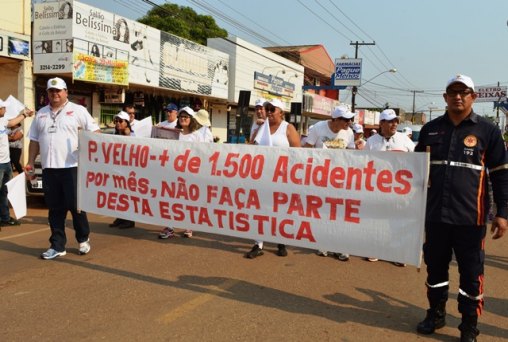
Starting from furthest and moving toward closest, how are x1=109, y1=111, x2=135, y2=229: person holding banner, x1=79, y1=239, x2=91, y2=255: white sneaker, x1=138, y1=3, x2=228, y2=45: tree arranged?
1. x1=138, y1=3, x2=228, y2=45: tree
2. x1=109, y1=111, x2=135, y2=229: person holding banner
3. x1=79, y1=239, x2=91, y2=255: white sneaker

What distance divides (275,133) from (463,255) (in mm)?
2901

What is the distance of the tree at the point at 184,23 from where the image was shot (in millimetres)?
31091

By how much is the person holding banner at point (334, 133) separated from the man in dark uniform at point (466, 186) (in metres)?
2.49

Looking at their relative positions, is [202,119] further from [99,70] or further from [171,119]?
[99,70]

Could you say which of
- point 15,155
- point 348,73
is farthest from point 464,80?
point 348,73

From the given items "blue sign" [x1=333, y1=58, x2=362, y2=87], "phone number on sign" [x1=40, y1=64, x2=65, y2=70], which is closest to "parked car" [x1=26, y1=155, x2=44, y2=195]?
"phone number on sign" [x1=40, y1=64, x2=65, y2=70]

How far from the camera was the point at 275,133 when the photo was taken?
5852 millimetres

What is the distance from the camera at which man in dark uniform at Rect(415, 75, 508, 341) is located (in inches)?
133

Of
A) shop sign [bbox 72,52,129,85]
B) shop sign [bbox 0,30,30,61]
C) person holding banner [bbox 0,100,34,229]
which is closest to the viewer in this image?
person holding banner [bbox 0,100,34,229]

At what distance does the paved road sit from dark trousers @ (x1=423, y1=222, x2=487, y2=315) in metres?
0.37

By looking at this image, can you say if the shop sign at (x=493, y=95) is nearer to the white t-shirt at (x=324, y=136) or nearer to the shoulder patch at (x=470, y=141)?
the white t-shirt at (x=324, y=136)

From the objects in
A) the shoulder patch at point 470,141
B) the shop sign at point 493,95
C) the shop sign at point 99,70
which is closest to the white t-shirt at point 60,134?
the shoulder patch at point 470,141

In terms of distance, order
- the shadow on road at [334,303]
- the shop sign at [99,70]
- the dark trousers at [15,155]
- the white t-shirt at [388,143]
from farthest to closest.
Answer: the shop sign at [99,70] < the dark trousers at [15,155] < the white t-shirt at [388,143] < the shadow on road at [334,303]

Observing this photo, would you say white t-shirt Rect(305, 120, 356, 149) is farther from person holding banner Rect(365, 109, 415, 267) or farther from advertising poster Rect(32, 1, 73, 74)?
advertising poster Rect(32, 1, 73, 74)
